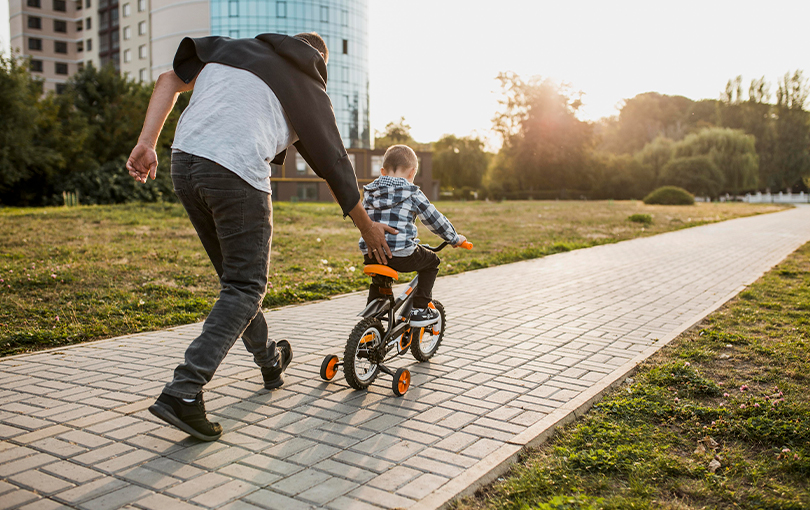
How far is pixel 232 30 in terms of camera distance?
196 feet

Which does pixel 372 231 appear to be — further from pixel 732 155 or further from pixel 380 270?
pixel 732 155

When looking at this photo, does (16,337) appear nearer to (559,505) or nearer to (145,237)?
(559,505)

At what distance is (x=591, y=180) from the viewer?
69.5 meters

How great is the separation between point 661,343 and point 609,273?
4.94 m

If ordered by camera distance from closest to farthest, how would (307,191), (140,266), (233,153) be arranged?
(233,153) < (140,266) < (307,191)

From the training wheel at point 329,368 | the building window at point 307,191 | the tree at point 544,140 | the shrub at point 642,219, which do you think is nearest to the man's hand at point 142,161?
the training wheel at point 329,368

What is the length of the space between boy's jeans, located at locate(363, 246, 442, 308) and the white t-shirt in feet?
3.96

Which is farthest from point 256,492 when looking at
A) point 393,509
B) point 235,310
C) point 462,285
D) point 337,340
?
point 462,285

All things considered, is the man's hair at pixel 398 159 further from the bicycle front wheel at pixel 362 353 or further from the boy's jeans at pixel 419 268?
the bicycle front wheel at pixel 362 353

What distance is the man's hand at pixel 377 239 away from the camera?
3.59m

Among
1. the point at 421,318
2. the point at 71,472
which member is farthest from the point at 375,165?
the point at 71,472

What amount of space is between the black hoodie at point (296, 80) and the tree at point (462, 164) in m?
75.7

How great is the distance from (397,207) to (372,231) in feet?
1.80

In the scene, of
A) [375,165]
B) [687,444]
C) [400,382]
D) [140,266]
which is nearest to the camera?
[687,444]
